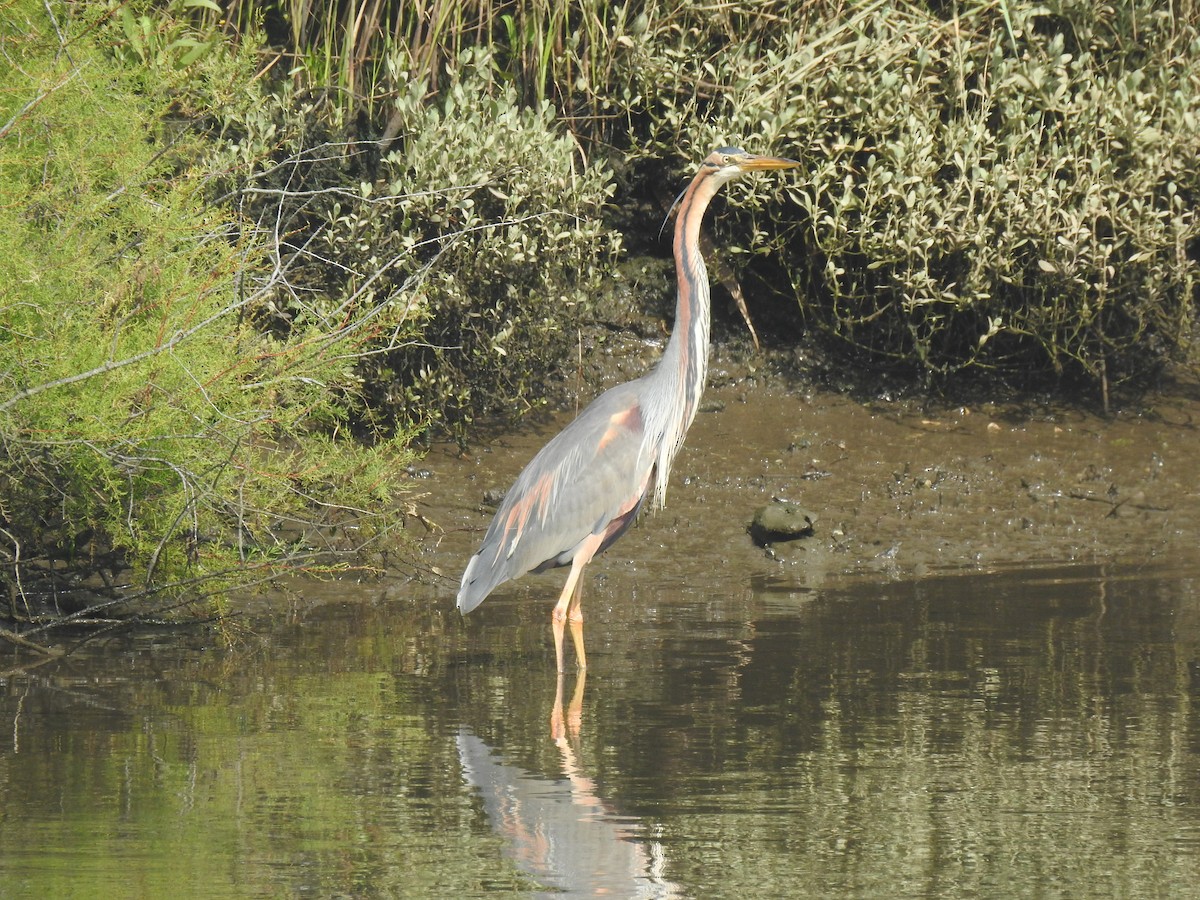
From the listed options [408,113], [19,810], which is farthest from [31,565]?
[408,113]

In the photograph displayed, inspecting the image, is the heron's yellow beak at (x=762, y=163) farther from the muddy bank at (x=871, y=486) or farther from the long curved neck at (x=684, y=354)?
the muddy bank at (x=871, y=486)

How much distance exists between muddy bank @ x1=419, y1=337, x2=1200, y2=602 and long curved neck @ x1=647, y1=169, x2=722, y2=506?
2.90 feet

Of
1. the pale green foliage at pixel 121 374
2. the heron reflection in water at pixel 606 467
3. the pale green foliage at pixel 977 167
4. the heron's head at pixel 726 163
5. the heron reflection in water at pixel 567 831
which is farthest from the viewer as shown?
the pale green foliage at pixel 977 167

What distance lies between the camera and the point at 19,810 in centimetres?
418

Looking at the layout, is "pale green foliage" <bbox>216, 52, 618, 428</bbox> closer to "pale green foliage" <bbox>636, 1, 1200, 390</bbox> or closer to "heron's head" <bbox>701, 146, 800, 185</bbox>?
"pale green foliage" <bbox>636, 1, 1200, 390</bbox>

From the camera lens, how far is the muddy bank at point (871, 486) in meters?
8.02

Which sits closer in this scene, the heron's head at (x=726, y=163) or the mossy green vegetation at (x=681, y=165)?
the heron's head at (x=726, y=163)

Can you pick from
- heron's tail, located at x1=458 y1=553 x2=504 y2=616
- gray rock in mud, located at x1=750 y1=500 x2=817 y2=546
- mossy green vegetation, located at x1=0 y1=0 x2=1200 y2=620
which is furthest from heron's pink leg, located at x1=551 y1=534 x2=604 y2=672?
gray rock in mud, located at x1=750 y1=500 x2=817 y2=546

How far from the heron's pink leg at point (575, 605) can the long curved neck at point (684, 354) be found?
374 mm

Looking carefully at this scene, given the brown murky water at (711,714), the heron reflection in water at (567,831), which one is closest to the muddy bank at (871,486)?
the brown murky water at (711,714)

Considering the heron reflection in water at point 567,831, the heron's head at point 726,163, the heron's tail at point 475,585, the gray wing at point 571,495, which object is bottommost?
the heron's tail at point 475,585

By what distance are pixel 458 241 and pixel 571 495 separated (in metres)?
2.15

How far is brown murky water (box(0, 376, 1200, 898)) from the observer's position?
3.77 m

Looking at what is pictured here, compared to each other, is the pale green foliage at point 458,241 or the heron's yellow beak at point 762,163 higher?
the heron's yellow beak at point 762,163
